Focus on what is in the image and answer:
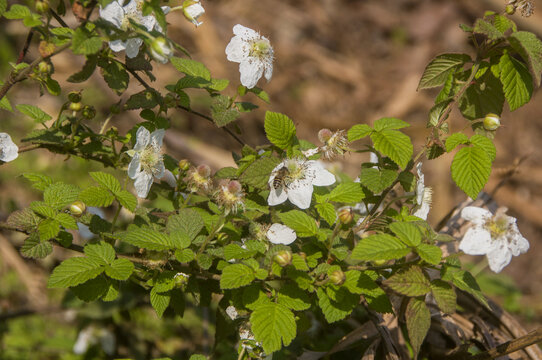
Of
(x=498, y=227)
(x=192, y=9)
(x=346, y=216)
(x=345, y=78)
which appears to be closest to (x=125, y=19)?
(x=192, y=9)

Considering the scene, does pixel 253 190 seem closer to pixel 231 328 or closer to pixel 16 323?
pixel 231 328

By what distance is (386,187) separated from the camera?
1.36 metres

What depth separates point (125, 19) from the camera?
131 centimetres

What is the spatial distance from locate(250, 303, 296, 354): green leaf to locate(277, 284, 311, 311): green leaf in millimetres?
19

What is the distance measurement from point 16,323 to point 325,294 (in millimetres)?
1872

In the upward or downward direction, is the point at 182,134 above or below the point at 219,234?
below

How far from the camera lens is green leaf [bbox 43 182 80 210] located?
4.40 feet

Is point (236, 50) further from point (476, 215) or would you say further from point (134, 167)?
point (476, 215)

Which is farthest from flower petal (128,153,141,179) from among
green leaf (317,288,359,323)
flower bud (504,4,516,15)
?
flower bud (504,4,516,15)

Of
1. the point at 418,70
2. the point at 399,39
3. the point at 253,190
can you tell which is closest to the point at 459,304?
the point at 253,190

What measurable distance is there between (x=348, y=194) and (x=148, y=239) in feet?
1.72

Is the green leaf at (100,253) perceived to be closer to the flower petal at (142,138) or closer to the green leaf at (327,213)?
the flower petal at (142,138)

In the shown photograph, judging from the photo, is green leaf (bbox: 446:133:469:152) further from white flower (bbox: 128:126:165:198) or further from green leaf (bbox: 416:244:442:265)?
white flower (bbox: 128:126:165:198)

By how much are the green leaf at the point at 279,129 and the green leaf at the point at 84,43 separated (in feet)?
1.42
